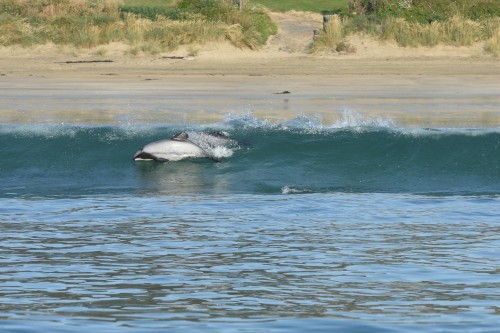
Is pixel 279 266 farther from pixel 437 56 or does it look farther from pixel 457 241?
pixel 437 56

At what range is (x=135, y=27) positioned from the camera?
37.3 metres

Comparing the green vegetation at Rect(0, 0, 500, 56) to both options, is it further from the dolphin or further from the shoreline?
the dolphin

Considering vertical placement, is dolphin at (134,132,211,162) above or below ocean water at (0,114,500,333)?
above

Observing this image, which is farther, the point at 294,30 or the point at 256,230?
the point at 294,30

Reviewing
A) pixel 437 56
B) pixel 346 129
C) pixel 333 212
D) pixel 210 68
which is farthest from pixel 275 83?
pixel 333 212

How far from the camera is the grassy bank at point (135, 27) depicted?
36.2 m

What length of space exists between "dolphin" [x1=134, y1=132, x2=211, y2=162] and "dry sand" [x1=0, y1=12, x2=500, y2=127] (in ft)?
17.2

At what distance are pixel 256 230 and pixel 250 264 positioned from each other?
1.94 meters

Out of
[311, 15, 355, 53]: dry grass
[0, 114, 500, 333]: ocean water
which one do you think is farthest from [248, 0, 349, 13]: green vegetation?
[0, 114, 500, 333]: ocean water

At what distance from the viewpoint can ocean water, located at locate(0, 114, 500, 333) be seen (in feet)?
32.7

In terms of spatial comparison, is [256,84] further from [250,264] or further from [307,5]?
[307,5]

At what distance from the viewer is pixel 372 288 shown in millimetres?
10797

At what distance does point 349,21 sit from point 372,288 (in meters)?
28.0

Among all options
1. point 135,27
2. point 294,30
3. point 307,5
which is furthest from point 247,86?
point 307,5
